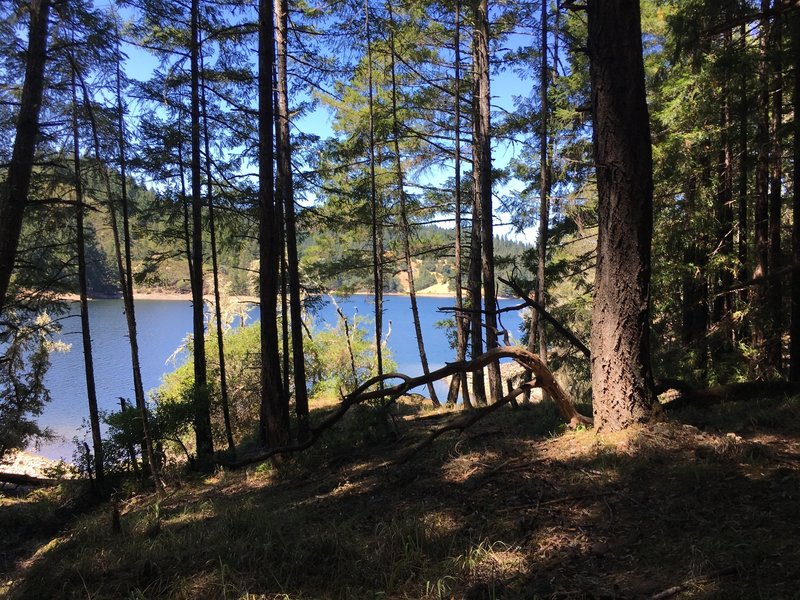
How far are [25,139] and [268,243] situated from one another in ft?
11.1

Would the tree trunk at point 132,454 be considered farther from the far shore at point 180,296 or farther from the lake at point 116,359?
the far shore at point 180,296

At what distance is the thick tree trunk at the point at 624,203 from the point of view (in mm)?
4129

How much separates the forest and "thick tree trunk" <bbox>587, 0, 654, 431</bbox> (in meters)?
0.02

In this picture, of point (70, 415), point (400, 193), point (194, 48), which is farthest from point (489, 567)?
point (70, 415)

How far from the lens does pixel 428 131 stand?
1376 centimetres

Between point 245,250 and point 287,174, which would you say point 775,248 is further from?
point 245,250

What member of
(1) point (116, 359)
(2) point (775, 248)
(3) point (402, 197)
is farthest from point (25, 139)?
(1) point (116, 359)

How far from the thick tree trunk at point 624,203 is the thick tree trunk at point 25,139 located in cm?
665

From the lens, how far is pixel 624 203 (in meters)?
4.16

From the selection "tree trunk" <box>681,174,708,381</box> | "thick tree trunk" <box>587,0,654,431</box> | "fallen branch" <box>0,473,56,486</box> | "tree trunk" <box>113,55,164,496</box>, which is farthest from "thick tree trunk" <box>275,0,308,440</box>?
"fallen branch" <box>0,473,56,486</box>

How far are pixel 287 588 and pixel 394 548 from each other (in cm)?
75

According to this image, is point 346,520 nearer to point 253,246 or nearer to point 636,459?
point 636,459

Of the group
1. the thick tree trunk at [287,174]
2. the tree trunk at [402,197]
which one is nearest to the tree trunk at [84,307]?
the thick tree trunk at [287,174]

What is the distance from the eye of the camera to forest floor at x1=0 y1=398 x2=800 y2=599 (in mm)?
2549
